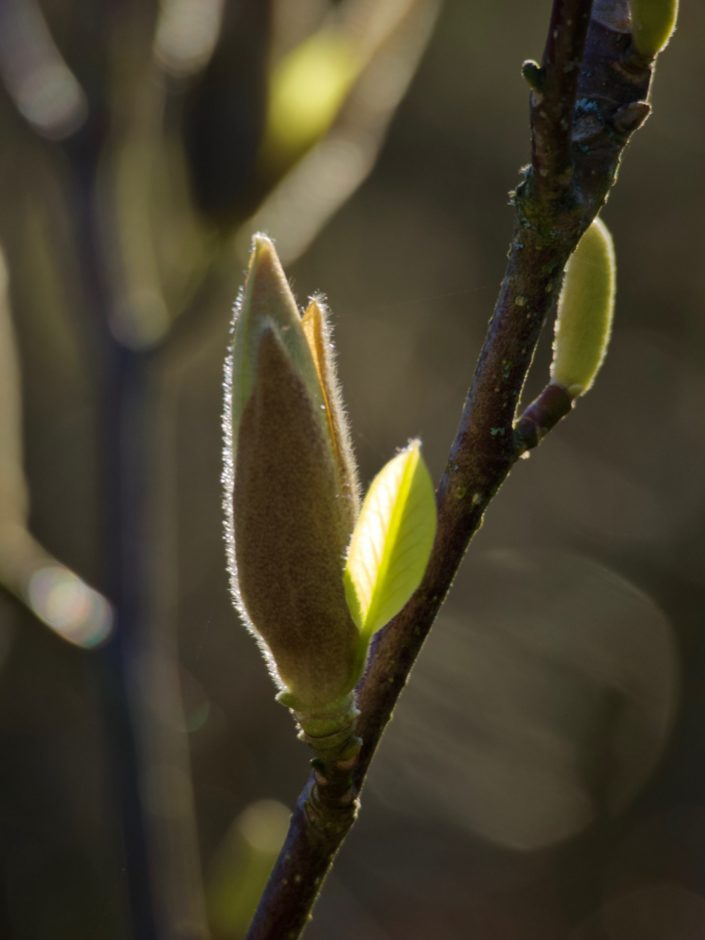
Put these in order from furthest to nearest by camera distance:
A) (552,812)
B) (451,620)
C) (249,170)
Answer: (451,620)
(552,812)
(249,170)

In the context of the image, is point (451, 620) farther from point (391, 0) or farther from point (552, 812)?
point (391, 0)

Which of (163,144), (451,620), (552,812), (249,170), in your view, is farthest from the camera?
(451,620)

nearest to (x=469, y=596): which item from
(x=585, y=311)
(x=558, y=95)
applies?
(x=585, y=311)

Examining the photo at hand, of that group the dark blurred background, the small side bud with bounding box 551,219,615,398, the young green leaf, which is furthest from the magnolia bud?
the dark blurred background

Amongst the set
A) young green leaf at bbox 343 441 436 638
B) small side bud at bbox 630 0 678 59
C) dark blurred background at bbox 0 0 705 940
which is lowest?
dark blurred background at bbox 0 0 705 940

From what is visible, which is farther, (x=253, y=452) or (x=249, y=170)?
(x=249, y=170)

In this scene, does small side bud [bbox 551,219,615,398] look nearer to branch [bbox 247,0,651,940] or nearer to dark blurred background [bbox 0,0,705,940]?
branch [bbox 247,0,651,940]

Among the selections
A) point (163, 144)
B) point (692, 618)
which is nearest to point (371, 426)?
point (692, 618)
